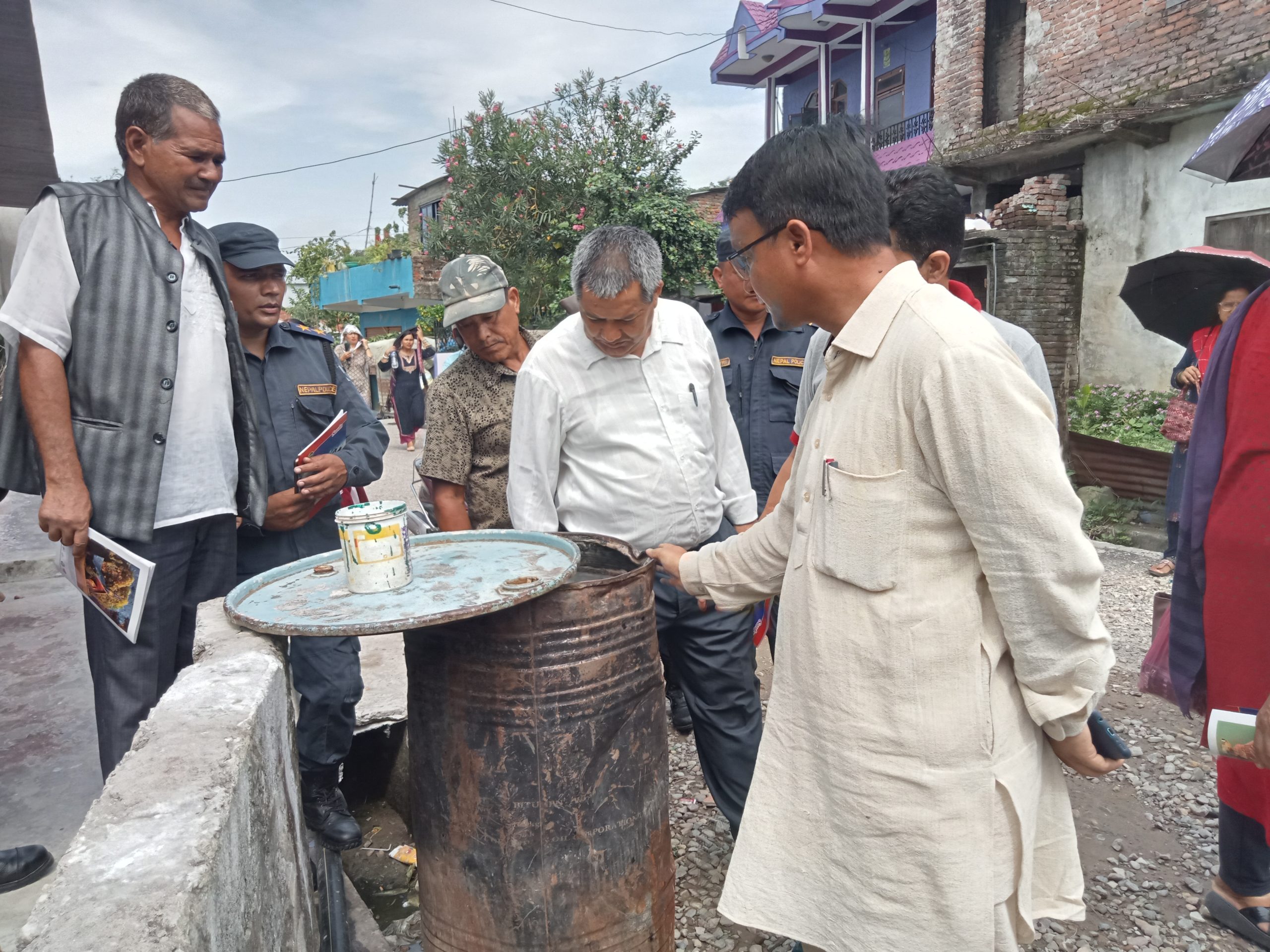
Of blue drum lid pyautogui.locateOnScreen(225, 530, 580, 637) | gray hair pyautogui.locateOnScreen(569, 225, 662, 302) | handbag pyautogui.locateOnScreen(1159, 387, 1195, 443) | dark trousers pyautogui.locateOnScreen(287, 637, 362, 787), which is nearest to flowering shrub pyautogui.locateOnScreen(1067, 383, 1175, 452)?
handbag pyautogui.locateOnScreen(1159, 387, 1195, 443)

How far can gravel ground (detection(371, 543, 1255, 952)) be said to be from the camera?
8.06 feet

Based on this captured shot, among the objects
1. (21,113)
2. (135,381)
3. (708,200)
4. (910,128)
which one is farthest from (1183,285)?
(708,200)

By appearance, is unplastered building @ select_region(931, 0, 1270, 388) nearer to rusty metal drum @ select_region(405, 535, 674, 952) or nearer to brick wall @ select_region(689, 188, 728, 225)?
brick wall @ select_region(689, 188, 728, 225)

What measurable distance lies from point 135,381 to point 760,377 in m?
2.34

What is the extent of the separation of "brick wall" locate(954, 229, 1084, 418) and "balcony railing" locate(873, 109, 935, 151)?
5960 millimetres

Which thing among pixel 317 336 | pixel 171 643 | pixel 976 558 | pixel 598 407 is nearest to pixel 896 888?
pixel 976 558

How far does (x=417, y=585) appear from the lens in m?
1.81

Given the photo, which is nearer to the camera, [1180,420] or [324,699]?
[324,699]

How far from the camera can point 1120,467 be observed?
739 cm

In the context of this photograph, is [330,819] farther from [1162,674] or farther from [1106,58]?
[1106,58]

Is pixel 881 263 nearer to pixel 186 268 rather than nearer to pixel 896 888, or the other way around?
pixel 896 888

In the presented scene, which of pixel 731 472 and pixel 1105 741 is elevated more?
pixel 731 472

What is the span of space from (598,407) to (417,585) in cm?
89

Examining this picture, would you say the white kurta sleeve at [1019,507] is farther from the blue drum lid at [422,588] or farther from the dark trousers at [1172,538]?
the dark trousers at [1172,538]
